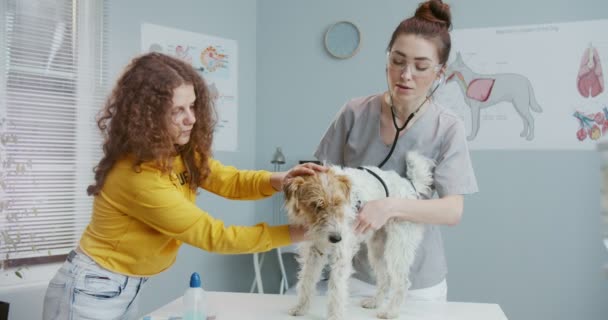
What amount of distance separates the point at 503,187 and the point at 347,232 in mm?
2487

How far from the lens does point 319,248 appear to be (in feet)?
5.14

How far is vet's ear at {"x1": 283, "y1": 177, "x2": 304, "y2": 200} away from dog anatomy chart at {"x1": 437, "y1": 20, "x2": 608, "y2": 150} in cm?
249

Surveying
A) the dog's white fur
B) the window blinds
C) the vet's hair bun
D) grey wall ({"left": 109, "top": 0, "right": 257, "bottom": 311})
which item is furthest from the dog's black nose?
grey wall ({"left": 109, "top": 0, "right": 257, "bottom": 311})

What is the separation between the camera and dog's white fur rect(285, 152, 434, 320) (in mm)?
1475

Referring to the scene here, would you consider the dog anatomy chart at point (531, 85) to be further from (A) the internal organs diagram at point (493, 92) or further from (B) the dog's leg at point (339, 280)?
(B) the dog's leg at point (339, 280)

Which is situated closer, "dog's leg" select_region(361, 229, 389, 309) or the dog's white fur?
the dog's white fur

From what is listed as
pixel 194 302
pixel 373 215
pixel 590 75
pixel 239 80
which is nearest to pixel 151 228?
pixel 194 302

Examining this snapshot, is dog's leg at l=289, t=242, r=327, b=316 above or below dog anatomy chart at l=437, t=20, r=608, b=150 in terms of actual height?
below

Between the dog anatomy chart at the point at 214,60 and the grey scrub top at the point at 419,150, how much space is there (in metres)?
1.82

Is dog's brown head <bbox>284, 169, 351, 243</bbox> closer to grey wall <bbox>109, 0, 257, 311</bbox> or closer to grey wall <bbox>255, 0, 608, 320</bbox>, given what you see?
grey wall <bbox>109, 0, 257, 311</bbox>

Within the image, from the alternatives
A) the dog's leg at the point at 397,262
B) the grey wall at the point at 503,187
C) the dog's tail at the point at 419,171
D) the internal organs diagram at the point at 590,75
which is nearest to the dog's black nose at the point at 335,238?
the dog's leg at the point at 397,262

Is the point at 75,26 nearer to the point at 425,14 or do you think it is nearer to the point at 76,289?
the point at 76,289

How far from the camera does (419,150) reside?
5.63ft

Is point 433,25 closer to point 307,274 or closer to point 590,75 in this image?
point 307,274
